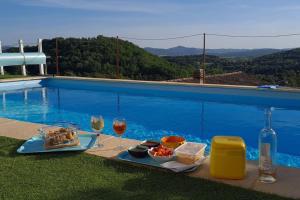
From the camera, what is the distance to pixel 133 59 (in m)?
12.0

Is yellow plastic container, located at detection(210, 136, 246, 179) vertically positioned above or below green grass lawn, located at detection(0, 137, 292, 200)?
above

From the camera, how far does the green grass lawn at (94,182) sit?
2422 millimetres

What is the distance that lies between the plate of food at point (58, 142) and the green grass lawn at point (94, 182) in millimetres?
150

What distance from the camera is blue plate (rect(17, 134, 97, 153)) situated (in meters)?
3.32

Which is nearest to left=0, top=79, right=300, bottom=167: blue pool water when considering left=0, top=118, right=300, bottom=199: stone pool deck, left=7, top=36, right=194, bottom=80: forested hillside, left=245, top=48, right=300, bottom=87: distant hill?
left=245, top=48, right=300, bottom=87: distant hill

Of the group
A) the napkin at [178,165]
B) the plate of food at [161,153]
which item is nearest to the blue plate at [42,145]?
the plate of food at [161,153]

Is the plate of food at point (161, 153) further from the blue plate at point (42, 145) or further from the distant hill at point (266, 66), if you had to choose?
the distant hill at point (266, 66)

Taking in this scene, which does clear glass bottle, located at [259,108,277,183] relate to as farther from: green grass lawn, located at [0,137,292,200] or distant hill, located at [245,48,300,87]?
distant hill, located at [245,48,300,87]

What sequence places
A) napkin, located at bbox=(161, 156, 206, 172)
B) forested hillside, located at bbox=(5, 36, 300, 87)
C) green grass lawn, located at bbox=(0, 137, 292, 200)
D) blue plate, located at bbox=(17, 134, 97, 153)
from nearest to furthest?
1. green grass lawn, located at bbox=(0, 137, 292, 200)
2. napkin, located at bbox=(161, 156, 206, 172)
3. blue plate, located at bbox=(17, 134, 97, 153)
4. forested hillside, located at bbox=(5, 36, 300, 87)

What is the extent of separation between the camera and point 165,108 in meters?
7.16

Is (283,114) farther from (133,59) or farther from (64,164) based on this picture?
(133,59)

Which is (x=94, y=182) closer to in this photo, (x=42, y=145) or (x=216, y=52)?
(x=42, y=145)

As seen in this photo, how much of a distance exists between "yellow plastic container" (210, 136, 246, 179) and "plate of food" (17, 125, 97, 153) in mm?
1261

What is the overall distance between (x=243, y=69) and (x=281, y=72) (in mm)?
1128
